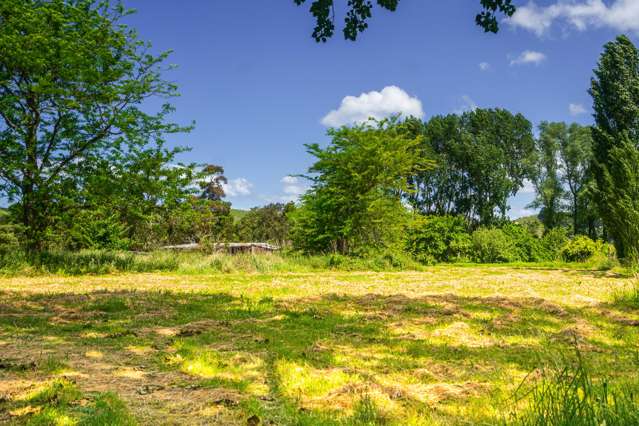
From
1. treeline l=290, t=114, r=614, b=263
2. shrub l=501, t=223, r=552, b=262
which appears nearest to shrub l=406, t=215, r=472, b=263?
treeline l=290, t=114, r=614, b=263

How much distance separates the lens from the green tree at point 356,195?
21953 millimetres

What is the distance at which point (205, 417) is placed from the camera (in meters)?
3.14

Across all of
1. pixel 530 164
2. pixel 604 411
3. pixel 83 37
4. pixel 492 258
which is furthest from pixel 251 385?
pixel 530 164

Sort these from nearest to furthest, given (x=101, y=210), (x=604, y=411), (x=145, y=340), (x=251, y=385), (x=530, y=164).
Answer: (x=604, y=411)
(x=251, y=385)
(x=145, y=340)
(x=101, y=210)
(x=530, y=164)

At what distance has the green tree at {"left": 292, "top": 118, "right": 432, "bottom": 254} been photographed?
72.0 ft

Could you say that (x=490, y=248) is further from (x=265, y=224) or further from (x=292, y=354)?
(x=265, y=224)

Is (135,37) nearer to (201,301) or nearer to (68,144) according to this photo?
(68,144)

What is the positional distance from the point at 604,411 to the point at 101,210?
16.9 m

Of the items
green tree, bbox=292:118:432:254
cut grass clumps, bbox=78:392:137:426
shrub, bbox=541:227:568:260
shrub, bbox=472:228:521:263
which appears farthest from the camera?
shrub, bbox=541:227:568:260

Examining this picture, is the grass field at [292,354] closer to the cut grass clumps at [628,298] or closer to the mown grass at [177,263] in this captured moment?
the cut grass clumps at [628,298]

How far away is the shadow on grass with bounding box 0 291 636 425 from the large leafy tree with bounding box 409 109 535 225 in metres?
48.2

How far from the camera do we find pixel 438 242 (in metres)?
31.1

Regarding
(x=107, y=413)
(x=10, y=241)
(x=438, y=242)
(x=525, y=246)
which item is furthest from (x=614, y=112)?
(x=10, y=241)

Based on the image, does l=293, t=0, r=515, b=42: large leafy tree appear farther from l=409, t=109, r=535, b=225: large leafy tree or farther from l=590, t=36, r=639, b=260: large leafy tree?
l=409, t=109, r=535, b=225: large leafy tree
